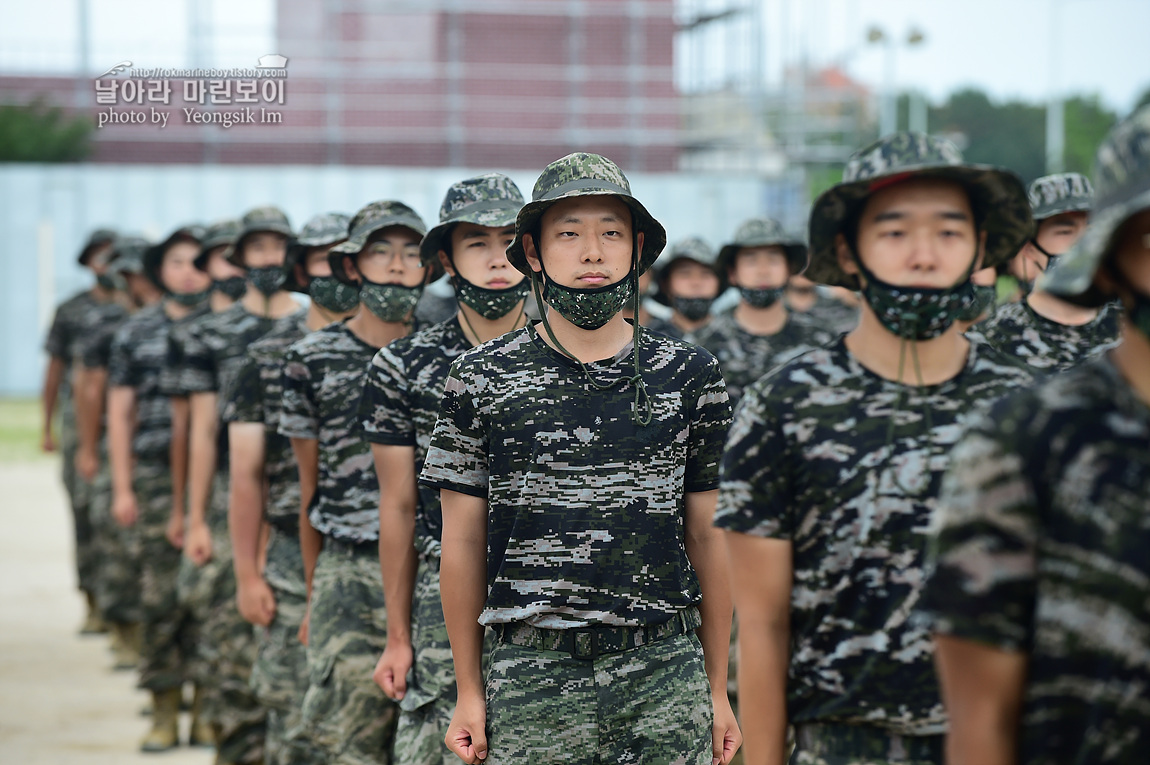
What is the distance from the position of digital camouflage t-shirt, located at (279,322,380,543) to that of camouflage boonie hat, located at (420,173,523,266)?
0.77 metres

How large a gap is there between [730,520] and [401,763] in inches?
90.6

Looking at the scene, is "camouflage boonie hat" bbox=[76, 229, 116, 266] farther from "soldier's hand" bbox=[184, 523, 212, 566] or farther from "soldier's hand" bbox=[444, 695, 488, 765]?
"soldier's hand" bbox=[444, 695, 488, 765]

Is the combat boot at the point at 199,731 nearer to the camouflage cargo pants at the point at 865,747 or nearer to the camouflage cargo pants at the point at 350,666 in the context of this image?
the camouflage cargo pants at the point at 350,666

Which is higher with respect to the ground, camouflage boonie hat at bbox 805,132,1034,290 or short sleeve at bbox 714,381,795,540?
camouflage boonie hat at bbox 805,132,1034,290

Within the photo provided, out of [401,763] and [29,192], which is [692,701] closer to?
[401,763]

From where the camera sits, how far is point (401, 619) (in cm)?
514

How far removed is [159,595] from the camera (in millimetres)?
9492

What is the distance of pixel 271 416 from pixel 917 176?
4233 millimetres

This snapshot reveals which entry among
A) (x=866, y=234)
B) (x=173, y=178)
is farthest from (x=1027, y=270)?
(x=173, y=178)

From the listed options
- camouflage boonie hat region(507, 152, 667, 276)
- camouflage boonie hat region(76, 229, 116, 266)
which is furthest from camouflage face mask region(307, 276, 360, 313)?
camouflage boonie hat region(76, 229, 116, 266)

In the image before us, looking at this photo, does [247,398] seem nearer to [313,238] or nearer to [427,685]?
[313,238]

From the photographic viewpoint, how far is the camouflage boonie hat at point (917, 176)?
3172mm

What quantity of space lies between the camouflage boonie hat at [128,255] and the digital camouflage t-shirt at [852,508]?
910cm

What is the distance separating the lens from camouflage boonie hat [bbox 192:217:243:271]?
31.3 feet
